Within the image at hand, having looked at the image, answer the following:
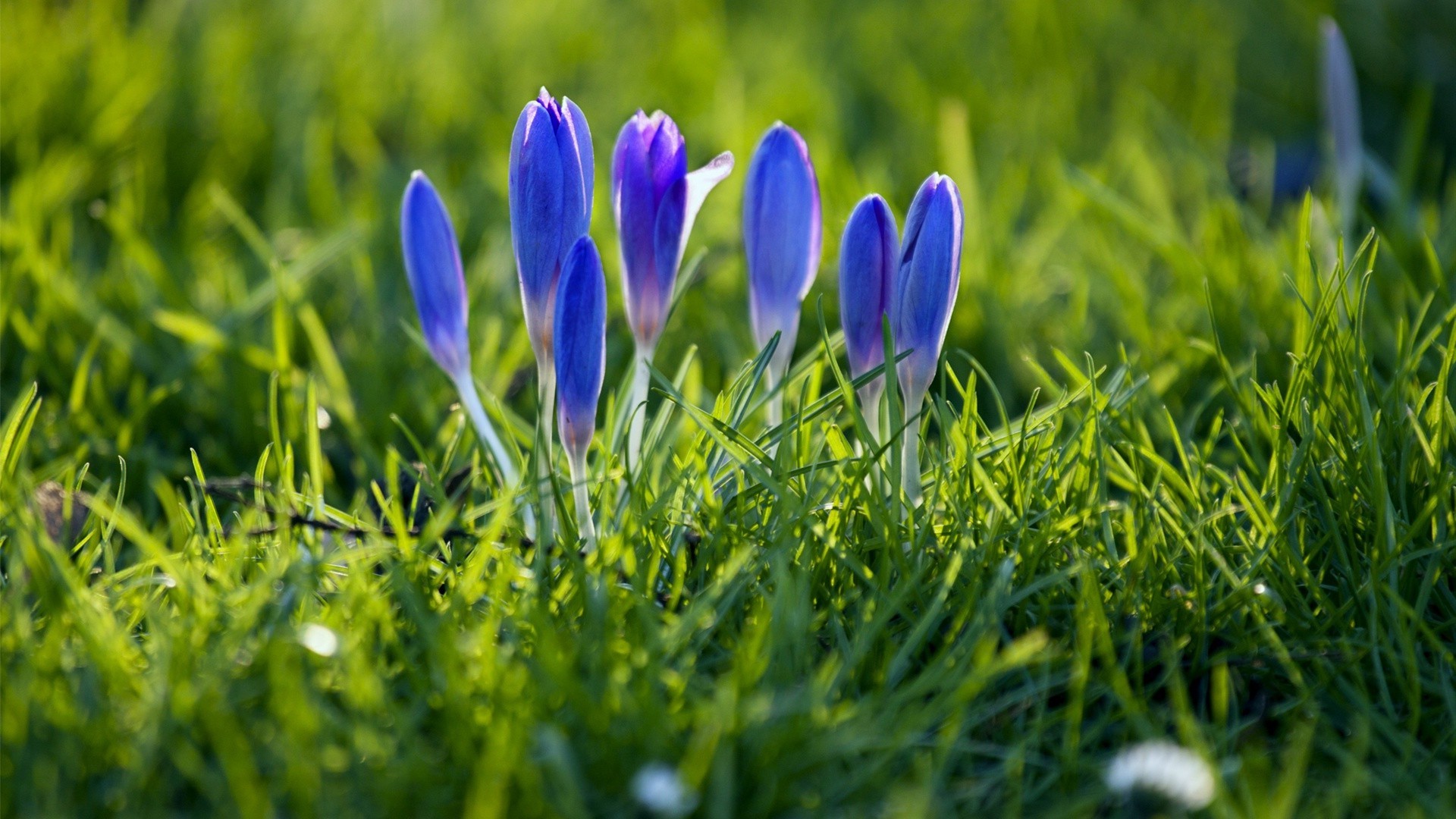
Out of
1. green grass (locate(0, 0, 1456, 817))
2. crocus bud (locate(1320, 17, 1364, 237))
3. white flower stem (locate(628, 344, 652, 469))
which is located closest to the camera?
green grass (locate(0, 0, 1456, 817))

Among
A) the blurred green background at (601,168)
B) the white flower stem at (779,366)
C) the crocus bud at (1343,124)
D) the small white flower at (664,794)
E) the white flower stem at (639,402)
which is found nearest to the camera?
the small white flower at (664,794)

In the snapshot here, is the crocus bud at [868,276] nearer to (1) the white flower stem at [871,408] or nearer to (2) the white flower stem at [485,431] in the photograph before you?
(1) the white flower stem at [871,408]

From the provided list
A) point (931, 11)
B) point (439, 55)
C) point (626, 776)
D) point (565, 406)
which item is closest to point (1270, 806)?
point (626, 776)

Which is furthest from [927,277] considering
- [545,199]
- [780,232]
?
[545,199]

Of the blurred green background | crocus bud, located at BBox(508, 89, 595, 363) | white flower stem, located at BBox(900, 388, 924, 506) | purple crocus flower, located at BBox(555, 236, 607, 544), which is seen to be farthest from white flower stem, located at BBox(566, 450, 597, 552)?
the blurred green background

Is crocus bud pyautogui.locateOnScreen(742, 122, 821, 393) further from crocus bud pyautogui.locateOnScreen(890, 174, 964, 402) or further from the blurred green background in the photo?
the blurred green background

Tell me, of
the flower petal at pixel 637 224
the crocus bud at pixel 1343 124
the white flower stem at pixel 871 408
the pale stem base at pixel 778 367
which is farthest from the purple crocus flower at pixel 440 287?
the crocus bud at pixel 1343 124
